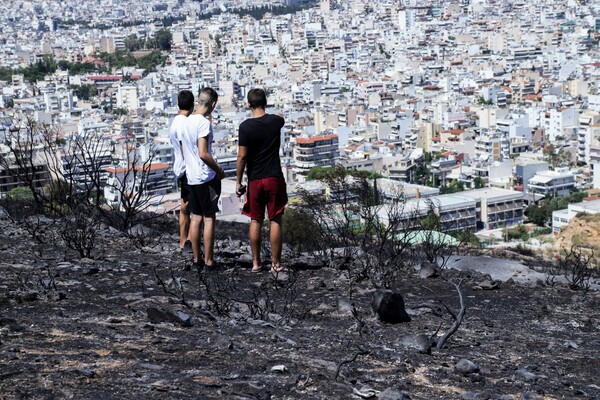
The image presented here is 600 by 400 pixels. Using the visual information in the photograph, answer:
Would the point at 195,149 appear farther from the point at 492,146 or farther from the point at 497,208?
the point at 492,146

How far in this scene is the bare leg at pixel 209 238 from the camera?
453 cm

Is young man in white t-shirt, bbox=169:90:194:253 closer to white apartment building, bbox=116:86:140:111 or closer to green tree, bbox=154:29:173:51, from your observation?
white apartment building, bbox=116:86:140:111

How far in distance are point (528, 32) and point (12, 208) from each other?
83456mm

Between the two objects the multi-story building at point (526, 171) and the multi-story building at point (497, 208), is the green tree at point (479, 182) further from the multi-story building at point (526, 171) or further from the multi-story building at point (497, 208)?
the multi-story building at point (497, 208)

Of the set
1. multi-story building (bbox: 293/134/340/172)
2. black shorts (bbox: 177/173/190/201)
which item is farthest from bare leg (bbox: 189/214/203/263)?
multi-story building (bbox: 293/134/340/172)

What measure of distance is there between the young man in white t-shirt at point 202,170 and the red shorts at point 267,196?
141 mm

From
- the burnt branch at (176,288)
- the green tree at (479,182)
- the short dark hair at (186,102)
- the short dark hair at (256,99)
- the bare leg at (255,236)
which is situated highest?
the short dark hair at (256,99)

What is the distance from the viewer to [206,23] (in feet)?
342

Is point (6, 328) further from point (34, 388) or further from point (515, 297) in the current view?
point (515, 297)

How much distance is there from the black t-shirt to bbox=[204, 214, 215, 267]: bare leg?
226 millimetres

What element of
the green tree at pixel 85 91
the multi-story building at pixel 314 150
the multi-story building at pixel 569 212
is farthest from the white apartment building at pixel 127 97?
the multi-story building at pixel 569 212

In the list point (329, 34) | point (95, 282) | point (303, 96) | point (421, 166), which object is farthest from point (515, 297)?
point (329, 34)

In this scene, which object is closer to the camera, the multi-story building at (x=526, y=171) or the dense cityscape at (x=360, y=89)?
the dense cityscape at (x=360, y=89)

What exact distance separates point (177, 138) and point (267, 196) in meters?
0.45
